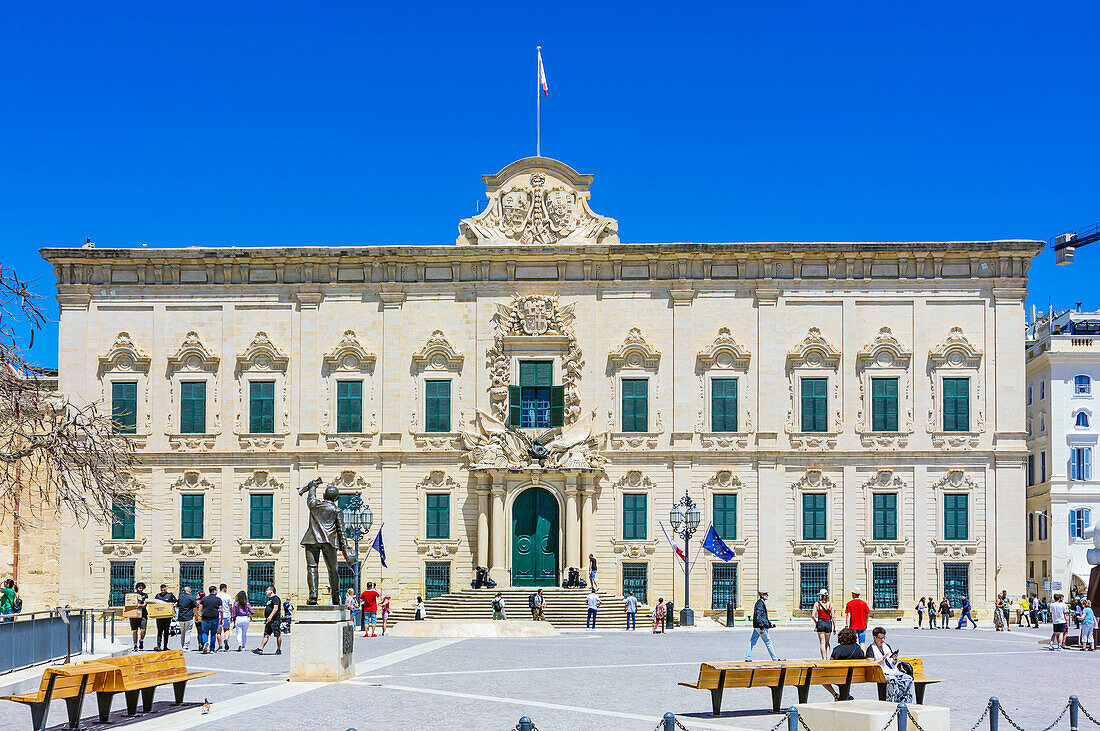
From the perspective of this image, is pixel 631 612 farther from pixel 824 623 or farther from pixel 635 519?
pixel 824 623

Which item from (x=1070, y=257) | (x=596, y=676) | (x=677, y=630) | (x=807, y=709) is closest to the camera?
(x=807, y=709)

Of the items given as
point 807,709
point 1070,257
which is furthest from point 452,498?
point 1070,257

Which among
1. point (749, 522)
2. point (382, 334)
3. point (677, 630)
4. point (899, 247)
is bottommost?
point (677, 630)

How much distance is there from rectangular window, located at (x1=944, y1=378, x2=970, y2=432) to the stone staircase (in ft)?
43.3

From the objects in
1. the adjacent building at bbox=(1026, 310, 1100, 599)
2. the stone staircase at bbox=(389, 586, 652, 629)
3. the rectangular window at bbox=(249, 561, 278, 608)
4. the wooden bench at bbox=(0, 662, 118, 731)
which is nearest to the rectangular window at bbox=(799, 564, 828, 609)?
the stone staircase at bbox=(389, 586, 652, 629)

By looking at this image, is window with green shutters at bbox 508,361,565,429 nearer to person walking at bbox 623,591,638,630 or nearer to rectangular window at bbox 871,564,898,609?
person walking at bbox 623,591,638,630

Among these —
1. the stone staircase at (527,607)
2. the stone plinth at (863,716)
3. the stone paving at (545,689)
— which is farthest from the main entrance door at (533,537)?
the stone plinth at (863,716)

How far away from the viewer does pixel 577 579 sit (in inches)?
1868

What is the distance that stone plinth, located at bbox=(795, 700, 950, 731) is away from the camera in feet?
51.6

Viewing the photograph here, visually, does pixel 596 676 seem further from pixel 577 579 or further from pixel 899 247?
pixel 899 247

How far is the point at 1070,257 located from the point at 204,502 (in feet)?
227

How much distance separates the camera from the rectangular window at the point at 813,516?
49.1 meters

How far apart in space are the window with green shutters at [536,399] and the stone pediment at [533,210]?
4.95 meters

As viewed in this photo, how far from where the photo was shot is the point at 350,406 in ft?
164
